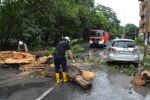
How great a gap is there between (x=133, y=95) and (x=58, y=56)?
3593mm

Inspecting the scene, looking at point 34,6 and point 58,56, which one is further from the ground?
point 34,6

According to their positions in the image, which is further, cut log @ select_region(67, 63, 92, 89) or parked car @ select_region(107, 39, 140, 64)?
parked car @ select_region(107, 39, 140, 64)

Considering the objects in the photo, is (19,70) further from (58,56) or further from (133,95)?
(133,95)

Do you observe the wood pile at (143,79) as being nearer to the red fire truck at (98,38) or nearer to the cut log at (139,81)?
the cut log at (139,81)

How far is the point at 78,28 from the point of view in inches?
2317

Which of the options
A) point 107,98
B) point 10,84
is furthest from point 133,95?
point 10,84

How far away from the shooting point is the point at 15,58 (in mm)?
19266

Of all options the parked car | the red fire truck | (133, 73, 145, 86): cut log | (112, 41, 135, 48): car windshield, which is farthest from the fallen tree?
the red fire truck

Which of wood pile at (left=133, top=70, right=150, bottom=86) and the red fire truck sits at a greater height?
the red fire truck

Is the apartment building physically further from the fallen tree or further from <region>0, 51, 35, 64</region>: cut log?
<region>0, 51, 35, 64</region>: cut log

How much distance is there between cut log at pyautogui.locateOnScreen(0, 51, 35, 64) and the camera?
62.1 feet

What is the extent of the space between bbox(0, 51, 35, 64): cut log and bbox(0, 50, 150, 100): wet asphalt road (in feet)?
12.5

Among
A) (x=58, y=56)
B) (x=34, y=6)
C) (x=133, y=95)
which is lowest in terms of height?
(x=133, y=95)

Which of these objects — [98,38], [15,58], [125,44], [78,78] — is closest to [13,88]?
[78,78]
